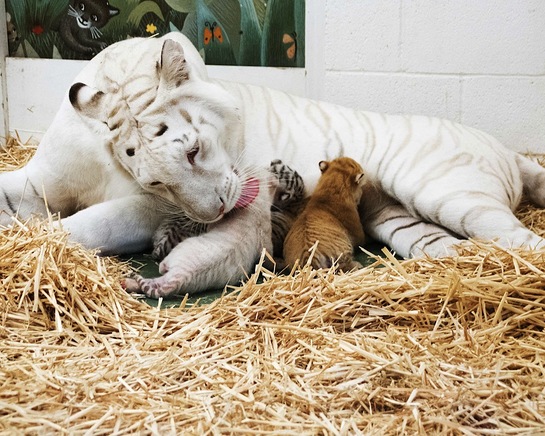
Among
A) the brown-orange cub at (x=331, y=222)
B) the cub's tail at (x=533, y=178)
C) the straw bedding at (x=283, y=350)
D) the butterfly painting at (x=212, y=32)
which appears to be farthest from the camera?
the butterfly painting at (x=212, y=32)

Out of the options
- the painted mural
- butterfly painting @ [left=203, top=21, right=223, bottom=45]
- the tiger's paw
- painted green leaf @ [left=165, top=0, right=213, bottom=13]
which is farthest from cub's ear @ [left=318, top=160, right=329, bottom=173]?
Answer: painted green leaf @ [left=165, top=0, right=213, bottom=13]

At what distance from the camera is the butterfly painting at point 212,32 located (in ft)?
14.6

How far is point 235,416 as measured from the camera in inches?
64.4

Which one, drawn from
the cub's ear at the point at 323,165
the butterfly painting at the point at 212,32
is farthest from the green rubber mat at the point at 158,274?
the butterfly painting at the point at 212,32

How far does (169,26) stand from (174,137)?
2113 millimetres

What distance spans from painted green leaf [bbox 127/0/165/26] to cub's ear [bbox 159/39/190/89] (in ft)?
6.35

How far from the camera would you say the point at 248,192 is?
2.95 meters

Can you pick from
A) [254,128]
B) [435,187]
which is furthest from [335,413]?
[254,128]

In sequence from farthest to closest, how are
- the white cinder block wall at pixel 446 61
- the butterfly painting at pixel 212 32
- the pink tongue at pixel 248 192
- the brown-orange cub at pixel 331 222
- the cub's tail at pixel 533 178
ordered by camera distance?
the butterfly painting at pixel 212 32, the white cinder block wall at pixel 446 61, the cub's tail at pixel 533 178, the pink tongue at pixel 248 192, the brown-orange cub at pixel 331 222

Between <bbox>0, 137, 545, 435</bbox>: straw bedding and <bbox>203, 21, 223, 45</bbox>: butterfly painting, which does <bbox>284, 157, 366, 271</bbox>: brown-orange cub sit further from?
<bbox>203, 21, 223, 45</bbox>: butterfly painting

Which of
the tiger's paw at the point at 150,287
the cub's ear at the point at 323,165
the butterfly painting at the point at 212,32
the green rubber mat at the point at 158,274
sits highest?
the butterfly painting at the point at 212,32

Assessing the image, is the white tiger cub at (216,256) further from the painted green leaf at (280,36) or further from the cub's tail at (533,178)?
the painted green leaf at (280,36)

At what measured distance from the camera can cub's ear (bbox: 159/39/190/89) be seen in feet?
9.03

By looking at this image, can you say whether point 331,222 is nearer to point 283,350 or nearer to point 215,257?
point 215,257
